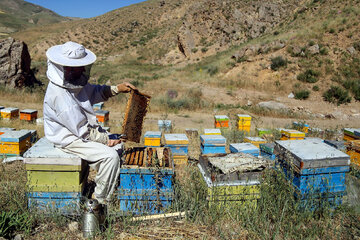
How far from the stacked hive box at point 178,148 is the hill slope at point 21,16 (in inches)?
3217

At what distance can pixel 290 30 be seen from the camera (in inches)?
880

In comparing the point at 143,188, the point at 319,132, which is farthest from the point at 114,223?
the point at 319,132

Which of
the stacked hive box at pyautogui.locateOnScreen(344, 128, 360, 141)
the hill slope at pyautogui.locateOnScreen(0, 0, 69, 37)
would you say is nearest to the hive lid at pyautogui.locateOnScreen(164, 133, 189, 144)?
the stacked hive box at pyautogui.locateOnScreen(344, 128, 360, 141)

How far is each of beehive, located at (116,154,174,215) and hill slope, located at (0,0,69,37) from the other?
8315cm

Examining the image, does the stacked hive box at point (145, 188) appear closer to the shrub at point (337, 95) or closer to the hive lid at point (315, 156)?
the hive lid at point (315, 156)

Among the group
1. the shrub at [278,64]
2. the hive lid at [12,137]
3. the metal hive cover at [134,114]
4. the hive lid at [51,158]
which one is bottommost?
the hive lid at [12,137]

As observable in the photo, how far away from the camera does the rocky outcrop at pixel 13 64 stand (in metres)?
14.0

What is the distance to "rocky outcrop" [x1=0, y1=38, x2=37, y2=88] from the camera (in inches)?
551

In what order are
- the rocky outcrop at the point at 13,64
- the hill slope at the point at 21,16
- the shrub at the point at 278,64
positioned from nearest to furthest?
the rocky outcrop at the point at 13,64 → the shrub at the point at 278,64 → the hill slope at the point at 21,16

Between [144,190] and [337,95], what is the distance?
15.2 metres

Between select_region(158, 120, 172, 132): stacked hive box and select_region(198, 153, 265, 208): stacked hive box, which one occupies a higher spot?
select_region(198, 153, 265, 208): stacked hive box

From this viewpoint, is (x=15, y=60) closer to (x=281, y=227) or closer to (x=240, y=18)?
(x=281, y=227)

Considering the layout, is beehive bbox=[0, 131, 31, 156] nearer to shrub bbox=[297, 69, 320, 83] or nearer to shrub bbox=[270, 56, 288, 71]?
shrub bbox=[297, 69, 320, 83]

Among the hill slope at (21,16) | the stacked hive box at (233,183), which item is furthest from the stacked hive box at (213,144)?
the hill slope at (21,16)
